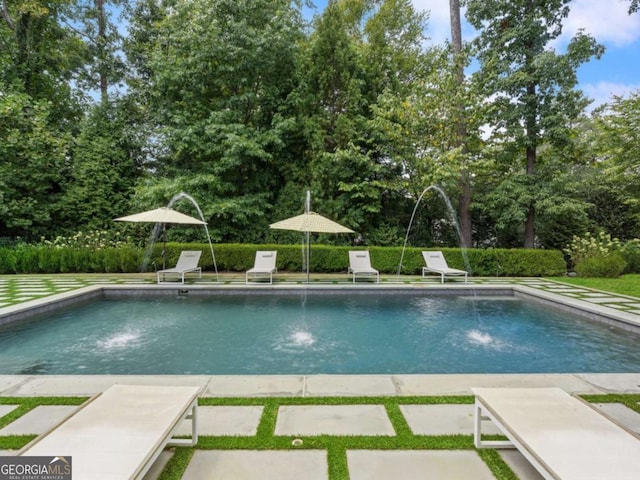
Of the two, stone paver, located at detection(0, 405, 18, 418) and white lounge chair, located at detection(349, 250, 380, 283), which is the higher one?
white lounge chair, located at detection(349, 250, 380, 283)

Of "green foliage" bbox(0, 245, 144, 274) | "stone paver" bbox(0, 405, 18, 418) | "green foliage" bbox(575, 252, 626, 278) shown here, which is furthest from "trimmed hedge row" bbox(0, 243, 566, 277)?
"stone paver" bbox(0, 405, 18, 418)

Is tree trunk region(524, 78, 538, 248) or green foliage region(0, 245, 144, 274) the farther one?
tree trunk region(524, 78, 538, 248)

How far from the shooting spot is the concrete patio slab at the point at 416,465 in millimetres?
1944

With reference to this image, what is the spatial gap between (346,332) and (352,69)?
11541 mm

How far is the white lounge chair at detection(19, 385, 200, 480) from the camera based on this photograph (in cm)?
153

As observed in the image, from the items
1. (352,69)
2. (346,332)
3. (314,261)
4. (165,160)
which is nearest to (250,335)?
(346,332)

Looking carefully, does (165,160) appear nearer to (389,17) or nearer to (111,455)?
(389,17)

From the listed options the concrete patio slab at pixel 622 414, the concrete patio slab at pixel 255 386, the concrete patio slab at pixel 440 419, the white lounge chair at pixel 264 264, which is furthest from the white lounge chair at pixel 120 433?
the white lounge chair at pixel 264 264

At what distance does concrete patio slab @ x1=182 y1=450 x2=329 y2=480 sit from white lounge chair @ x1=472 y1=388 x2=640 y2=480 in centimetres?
105

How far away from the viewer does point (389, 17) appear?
16344 millimetres

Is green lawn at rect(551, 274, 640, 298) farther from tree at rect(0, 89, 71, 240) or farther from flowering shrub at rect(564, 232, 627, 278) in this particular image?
tree at rect(0, 89, 71, 240)

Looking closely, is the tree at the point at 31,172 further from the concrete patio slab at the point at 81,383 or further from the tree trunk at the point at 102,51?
the concrete patio slab at the point at 81,383

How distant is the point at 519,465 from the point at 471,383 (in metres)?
1.23

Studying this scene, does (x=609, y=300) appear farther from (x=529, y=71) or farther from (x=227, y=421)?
(x=529, y=71)
